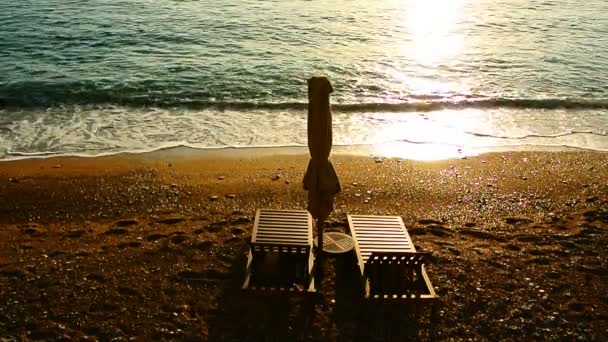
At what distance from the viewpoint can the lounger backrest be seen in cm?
604

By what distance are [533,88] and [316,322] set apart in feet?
45.6

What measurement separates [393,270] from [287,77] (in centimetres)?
1220

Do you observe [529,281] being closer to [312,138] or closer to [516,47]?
[312,138]

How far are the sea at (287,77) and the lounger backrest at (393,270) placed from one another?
524 cm

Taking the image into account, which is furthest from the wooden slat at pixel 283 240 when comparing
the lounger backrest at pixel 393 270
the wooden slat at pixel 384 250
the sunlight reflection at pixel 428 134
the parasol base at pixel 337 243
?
the sunlight reflection at pixel 428 134

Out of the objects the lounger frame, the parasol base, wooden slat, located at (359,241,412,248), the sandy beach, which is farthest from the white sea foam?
the lounger frame

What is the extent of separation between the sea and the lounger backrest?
5.24 m

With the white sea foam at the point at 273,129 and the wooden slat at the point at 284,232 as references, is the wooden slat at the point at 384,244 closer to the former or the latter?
the wooden slat at the point at 284,232

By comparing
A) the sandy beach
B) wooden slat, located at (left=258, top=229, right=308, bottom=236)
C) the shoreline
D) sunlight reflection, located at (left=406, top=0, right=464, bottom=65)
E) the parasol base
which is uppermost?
sunlight reflection, located at (left=406, top=0, right=464, bottom=65)

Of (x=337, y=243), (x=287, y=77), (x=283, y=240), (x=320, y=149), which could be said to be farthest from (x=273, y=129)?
(x=320, y=149)

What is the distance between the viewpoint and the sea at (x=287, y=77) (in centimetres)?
1230

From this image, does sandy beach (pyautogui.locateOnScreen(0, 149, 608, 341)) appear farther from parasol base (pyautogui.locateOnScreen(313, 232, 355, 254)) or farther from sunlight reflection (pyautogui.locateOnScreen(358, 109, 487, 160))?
sunlight reflection (pyautogui.locateOnScreen(358, 109, 487, 160))

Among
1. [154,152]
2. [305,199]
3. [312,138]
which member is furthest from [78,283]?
[154,152]

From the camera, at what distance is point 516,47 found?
22.7 meters
